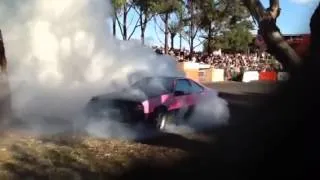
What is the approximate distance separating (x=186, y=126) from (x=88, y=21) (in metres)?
3.33

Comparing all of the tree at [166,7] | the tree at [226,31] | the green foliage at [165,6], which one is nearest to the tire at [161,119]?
the tree at [166,7]

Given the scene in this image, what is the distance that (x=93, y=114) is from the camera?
1209 cm

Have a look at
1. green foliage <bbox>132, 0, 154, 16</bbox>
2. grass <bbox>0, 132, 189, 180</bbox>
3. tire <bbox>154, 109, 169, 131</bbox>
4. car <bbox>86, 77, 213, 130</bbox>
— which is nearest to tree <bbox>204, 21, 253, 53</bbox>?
green foliage <bbox>132, 0, 154, 16</bbox>

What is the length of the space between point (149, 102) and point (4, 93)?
9.87 ft

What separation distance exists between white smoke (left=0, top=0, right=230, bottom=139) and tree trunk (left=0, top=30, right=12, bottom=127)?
1298mm

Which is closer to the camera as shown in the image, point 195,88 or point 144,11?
point 195,88

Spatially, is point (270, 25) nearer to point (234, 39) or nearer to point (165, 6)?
point (165, 6)

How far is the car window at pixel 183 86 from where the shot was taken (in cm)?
1341

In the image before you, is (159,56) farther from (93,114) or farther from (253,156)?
(253,156)

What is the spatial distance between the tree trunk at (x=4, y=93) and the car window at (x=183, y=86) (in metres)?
3.94

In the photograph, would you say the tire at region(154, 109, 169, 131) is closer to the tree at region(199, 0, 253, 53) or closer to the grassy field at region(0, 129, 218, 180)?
the grassy field at region(0, 129, 218, 180)

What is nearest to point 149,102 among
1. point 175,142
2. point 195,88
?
point 175,142

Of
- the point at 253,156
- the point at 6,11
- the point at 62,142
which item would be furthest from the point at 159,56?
the point at 253,156

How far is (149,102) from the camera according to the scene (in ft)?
39.8
